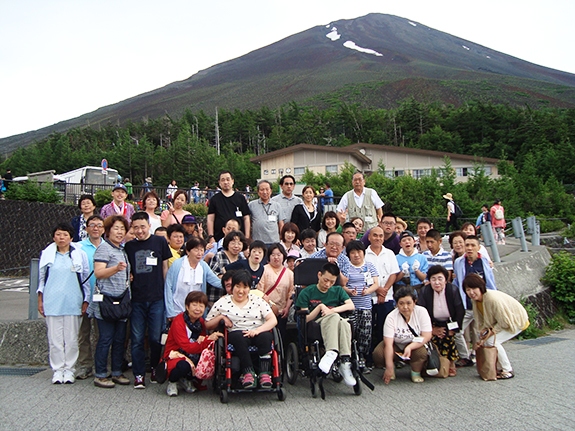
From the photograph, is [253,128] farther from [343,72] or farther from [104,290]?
[343,72]

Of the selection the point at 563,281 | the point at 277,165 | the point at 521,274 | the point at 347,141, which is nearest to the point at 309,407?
the point at 521,274

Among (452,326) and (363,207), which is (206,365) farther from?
(363,207)

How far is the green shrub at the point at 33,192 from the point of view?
17.2 meters

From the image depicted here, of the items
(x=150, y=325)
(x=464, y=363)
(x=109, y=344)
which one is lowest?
(x=464, y=363)

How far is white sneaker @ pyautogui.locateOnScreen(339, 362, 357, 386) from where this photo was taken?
4758mm

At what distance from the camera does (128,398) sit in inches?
182

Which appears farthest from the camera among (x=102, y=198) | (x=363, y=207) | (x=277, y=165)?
(x=277, y=165)

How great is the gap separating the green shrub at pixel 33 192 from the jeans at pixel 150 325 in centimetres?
1428

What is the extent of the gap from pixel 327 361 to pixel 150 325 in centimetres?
210

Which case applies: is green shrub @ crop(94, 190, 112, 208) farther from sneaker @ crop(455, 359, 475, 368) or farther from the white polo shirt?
sneaker @ crop(455, 359, 475, 368)

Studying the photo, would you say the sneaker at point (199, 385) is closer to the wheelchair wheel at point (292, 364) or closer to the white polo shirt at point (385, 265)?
the wheelchair wheel at point (292, 364)

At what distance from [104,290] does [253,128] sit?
8671 centimetres

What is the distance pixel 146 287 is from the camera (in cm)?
525

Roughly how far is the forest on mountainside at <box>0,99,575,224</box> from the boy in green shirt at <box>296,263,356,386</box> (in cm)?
2690
